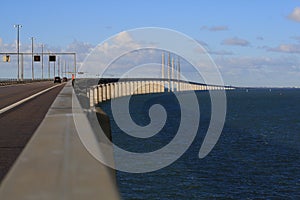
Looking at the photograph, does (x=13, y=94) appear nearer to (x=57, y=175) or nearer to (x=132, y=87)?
(x=57, y=175)

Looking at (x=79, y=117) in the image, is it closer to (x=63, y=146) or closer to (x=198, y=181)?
(x=63, y=146)

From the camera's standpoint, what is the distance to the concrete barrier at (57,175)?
3.27 m

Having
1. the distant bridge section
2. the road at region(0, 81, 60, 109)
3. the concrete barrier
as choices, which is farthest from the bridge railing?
the concrete barrier

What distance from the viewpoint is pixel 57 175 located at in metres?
4.12

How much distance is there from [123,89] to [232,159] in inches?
4549

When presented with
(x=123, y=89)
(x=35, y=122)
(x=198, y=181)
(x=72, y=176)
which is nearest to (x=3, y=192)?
(x=72, y=176)

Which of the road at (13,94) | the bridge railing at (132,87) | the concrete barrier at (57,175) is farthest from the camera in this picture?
the bridge railing at (132,87)

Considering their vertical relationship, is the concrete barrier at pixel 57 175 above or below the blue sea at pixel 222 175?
above

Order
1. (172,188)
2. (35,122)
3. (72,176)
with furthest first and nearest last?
(172,188) → (35,122) → (72,176)

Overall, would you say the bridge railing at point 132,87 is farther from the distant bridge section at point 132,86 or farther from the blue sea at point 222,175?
the blue sea at point 222,175

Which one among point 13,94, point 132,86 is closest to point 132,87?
point 132,86

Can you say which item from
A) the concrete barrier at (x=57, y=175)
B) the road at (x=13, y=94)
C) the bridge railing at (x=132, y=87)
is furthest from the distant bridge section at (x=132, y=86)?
the concrete barrier at (x=57, y=175)

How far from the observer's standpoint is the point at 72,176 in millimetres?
3896

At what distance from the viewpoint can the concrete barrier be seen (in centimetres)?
327
